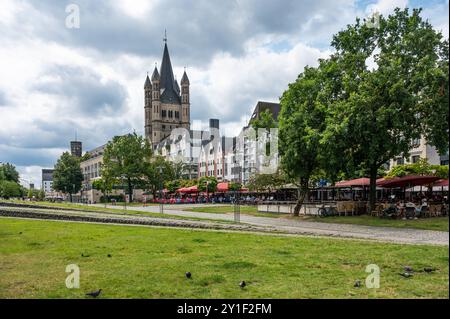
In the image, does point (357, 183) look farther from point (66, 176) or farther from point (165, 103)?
point (165, 103)

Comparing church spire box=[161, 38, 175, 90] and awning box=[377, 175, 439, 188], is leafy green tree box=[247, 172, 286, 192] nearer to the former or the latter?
awning box=[377, 175, 439, 188]

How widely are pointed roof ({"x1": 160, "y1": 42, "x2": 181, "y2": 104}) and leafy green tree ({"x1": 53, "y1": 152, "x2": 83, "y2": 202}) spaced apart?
64643 millimetres

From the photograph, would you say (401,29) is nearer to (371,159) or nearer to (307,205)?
(371,159)

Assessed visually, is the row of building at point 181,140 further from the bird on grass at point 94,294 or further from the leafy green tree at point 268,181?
the bird on grass at point 94,294

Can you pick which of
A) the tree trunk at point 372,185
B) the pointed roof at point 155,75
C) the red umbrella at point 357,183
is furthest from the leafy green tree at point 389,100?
the pointed roof at point 155,75

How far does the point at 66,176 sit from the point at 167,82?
7296 centimetres

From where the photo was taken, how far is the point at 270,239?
15.9 metres

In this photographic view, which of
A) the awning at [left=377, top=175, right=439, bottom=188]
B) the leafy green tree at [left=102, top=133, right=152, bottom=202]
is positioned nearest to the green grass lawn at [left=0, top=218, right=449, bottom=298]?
the awning at [left=377, top=175, right=439, bottom=188]

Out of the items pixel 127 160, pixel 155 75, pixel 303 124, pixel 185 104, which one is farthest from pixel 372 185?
pixel 185 104

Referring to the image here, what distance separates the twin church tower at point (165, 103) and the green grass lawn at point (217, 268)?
545 ft

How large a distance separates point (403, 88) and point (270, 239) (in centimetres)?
1393

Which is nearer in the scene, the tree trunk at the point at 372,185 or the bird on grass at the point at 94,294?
the bird on grass at the point at 94,294

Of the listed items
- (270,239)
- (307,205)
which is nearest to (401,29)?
(307,205)

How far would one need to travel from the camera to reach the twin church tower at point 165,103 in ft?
588
